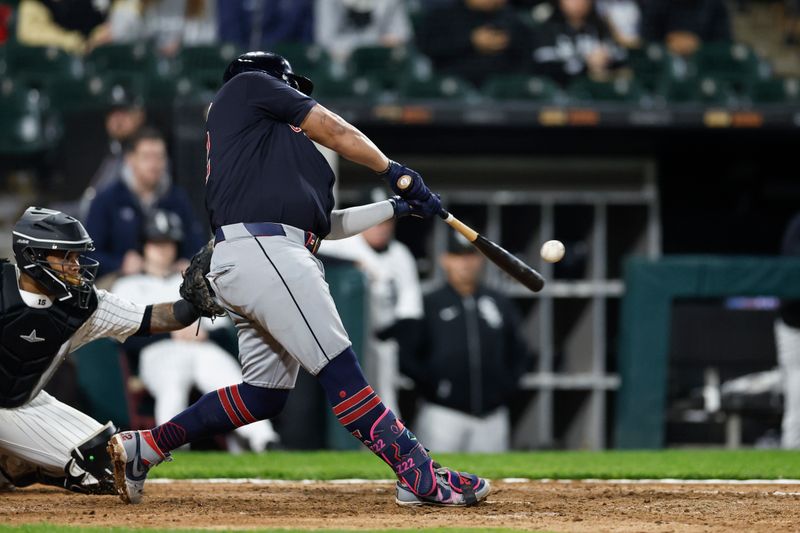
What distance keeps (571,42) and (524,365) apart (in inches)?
115

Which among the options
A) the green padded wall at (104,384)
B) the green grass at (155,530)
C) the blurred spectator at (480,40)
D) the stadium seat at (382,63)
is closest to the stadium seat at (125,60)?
the stadium seat at (382,63)

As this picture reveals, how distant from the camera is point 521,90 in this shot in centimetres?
878

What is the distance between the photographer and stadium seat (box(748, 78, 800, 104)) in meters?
9.09

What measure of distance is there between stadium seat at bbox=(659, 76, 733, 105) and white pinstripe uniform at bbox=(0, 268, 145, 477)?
5.38 meters

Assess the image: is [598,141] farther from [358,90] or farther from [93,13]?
[93,13]

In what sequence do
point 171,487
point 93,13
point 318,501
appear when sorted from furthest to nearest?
point 93,13, point 171,487, point 318,501

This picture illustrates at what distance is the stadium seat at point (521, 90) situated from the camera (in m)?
8.76

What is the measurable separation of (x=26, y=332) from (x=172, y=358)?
8.75ft

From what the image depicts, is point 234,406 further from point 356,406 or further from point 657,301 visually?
point 657,301

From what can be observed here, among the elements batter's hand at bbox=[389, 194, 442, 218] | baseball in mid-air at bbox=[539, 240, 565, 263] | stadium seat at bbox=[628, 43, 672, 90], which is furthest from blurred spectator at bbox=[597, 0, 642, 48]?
batter's hand at bbox=[389, 194, 442, 218]

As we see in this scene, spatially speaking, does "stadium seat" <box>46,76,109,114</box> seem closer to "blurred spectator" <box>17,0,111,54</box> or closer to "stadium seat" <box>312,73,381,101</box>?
"blurred spectator" <box>17,0,111,54</box>

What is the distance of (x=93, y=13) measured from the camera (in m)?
10.4

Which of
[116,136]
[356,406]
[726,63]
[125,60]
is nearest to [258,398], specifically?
[356,406]

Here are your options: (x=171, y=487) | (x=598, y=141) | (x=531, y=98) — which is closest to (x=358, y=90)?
(x=531, y=98)
